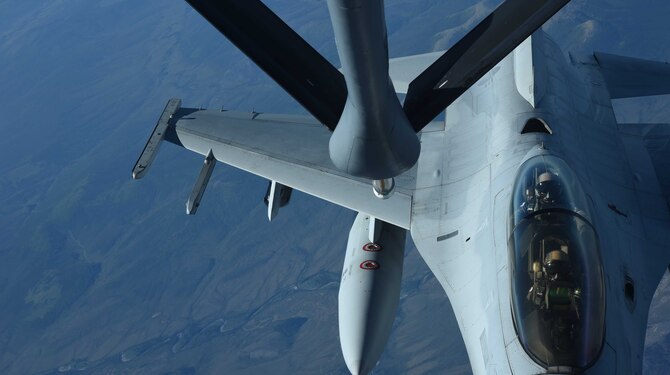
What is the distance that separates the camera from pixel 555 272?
29.8 ft

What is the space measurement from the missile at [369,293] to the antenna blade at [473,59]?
6.56 meters

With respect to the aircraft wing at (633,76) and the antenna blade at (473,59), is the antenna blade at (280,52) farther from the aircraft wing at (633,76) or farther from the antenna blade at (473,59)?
the aircraft wing at (633,76)

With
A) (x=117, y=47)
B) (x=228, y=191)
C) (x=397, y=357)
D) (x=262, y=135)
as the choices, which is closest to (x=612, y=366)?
(x=262, y=135)

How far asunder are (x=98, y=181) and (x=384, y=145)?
144 meters

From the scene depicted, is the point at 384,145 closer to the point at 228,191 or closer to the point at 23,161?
the point at 228,191

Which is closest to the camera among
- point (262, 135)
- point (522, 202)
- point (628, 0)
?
point (522, 202)

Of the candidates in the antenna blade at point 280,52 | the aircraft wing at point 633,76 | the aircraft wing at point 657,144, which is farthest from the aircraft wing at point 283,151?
the aircraft wing at point 633,76

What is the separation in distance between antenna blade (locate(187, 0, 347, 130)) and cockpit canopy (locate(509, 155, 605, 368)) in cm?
336

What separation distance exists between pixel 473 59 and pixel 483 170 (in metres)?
6.08

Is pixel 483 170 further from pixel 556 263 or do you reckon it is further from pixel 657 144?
pixel 556 263

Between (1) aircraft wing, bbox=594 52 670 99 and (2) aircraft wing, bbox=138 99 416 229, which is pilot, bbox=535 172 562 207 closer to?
(2) aircraft wing, bbox=138 99 416 229

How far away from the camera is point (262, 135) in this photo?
18078 millimetres

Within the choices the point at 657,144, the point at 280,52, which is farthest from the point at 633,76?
the point at 280,52

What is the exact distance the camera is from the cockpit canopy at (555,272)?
27.8 ft
